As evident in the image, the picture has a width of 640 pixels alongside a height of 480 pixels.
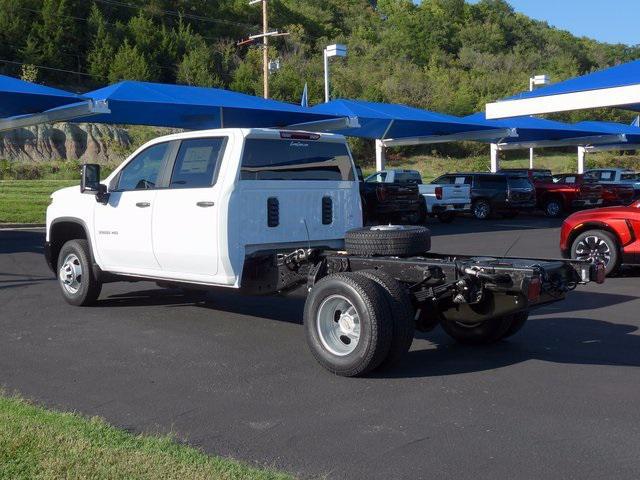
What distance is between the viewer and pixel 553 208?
97.1 feet

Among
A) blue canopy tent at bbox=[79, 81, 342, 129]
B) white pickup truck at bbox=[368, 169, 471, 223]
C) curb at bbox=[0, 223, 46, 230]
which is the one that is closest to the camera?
blue canopy tent at bbox=[79, 81, 342, 129]

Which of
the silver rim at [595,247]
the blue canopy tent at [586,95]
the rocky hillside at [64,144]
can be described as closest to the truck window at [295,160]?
the silver rim at [595,247]

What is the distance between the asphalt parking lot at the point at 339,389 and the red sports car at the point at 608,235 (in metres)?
2.15

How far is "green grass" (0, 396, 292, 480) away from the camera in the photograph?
4.26 meters

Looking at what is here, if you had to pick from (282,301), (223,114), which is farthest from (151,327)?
(223,114)

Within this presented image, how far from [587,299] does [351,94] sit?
6382cm

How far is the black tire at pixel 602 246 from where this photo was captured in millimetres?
12008

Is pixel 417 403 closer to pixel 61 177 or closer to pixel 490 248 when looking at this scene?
pixel 490 248

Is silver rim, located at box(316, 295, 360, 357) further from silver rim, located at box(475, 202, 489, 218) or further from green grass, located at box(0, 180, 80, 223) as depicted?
silver rim, located at box(475, 202, 489, 218)

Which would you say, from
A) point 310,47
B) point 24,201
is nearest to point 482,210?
point 24,201

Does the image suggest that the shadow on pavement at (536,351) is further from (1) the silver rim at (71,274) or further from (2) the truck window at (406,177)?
(2) the truck window at (406,177)

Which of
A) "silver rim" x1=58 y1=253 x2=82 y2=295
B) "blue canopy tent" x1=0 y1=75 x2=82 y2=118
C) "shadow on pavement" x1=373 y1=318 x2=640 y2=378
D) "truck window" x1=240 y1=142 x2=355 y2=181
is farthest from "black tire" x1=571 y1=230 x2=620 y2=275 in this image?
"blue canopy tent" x1=0 y1=75 x2=82 y2=118

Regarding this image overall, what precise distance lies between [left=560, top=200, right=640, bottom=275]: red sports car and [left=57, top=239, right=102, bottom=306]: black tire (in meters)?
6.75

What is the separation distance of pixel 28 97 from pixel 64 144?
35111mm
